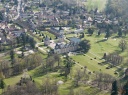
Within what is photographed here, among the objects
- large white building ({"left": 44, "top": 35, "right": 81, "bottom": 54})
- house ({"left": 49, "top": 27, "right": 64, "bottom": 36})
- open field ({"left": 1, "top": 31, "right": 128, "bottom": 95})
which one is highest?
house ({"left": 49, "top": 27, "right": 64, "bottom": 36})

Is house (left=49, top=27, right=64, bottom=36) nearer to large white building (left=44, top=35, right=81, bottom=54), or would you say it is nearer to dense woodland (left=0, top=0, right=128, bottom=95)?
large white building (left=44, top=35, right=81, bottom=54)

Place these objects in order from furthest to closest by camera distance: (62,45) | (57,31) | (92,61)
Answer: (57,31) → (62,45) → (92,61)

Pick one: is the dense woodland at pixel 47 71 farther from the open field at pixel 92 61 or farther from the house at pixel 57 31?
the house at pixel 57 31

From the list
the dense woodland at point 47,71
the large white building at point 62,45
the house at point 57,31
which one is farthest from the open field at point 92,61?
the large white building at point 62,45

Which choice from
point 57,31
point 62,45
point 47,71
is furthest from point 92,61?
point 57,31

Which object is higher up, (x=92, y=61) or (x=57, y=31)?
(x=57, y=31)

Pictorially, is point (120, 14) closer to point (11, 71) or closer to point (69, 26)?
point (69, 26)

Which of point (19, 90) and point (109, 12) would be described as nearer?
point (19, 90)

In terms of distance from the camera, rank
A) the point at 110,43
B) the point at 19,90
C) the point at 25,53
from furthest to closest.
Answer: the point at 110,43, the point at 25,53, the point at 19,90

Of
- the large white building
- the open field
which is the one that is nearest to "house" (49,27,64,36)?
the open field

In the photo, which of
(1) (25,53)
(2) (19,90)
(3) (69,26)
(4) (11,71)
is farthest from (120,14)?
Answer: (2) (19,90)

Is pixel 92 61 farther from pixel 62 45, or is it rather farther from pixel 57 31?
pixel 57 31
